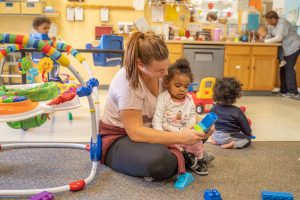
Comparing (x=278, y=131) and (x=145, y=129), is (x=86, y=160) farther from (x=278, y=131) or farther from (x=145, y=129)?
(x=278, y=131)

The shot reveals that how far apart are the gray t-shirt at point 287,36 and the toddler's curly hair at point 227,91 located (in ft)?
9.48

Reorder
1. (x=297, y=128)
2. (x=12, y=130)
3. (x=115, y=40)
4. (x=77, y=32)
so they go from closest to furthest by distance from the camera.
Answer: (x=12, y=130) → (x=297, y=128) → (x=115, y=40) → (x=77, y=32)

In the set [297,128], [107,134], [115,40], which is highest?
[115,40]

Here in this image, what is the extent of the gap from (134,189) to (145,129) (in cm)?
28

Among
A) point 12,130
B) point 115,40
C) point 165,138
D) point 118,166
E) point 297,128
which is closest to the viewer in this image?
point 165,138

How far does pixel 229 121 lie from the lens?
2.25 metres

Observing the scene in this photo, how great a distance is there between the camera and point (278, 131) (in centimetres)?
268

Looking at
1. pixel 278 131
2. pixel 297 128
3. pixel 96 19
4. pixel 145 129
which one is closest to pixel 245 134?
pixel 278 131

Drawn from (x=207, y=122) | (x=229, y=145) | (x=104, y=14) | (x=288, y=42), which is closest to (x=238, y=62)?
(x=288, y=42)

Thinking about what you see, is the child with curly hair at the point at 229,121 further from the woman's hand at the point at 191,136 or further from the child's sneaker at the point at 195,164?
the woman's hand at the point at 191,136

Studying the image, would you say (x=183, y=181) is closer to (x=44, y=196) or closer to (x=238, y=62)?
(x=44, y=196)

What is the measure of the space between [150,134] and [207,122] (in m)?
0.26

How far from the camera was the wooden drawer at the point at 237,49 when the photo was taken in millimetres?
4824

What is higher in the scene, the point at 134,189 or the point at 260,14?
the point at 260,14
